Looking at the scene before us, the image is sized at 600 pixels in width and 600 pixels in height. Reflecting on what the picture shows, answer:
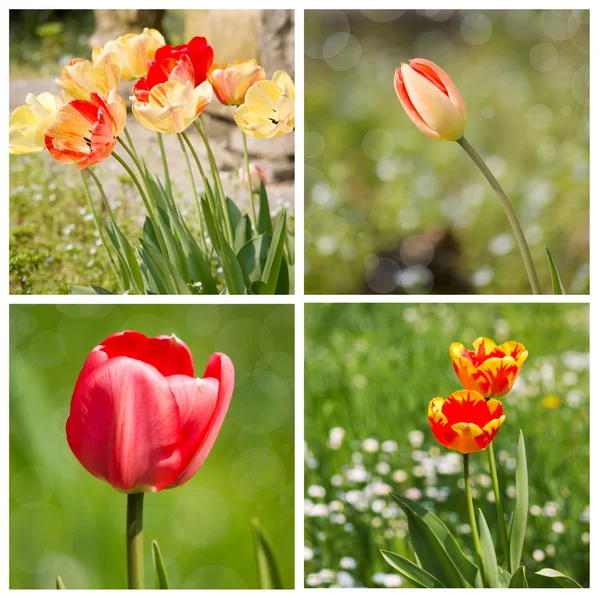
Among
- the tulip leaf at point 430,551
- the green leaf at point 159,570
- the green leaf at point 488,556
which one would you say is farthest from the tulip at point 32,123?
the green leaf at point 488,556

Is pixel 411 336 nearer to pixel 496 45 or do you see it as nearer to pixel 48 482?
pixel 496 45

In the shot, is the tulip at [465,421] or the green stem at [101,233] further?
the green stem at [101,233]

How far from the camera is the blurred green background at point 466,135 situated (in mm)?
878

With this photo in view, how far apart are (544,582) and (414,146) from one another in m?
0.58

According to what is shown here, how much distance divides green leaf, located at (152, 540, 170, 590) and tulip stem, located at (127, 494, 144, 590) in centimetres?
6

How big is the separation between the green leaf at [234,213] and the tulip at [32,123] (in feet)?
0.77

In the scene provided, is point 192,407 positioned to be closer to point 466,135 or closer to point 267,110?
point 267,110

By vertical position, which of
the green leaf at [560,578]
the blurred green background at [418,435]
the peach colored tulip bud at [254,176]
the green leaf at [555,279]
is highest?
the peach colored tulip bud at [254,176]

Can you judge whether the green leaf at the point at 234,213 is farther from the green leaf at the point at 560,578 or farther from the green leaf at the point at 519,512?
the green leaf at the point at 560,578

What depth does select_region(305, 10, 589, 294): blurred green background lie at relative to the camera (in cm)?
88

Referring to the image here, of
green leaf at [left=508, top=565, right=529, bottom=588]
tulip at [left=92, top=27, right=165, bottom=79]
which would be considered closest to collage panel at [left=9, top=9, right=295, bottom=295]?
tulip at [left=92, top=27, right=165, bottom=79]

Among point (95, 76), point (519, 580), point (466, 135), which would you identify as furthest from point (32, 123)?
point (519, 580)

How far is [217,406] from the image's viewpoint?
753 millimetres

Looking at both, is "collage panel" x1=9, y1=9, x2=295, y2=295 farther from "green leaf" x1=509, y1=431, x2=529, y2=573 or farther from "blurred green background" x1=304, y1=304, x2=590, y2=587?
"green leaf" x1=509, y1=431, x2=529, y2=573
